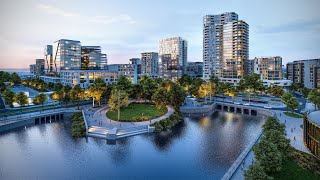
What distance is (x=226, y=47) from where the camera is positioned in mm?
157125

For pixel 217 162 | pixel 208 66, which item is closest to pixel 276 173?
pixel 217 162

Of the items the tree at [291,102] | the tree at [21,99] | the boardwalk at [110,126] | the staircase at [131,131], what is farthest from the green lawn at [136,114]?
the tree at [291,102]

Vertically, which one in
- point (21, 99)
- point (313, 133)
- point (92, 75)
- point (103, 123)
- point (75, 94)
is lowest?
point (103, 123)

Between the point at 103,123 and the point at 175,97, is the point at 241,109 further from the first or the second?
the point at 103,123

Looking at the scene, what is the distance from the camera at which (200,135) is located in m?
54.2

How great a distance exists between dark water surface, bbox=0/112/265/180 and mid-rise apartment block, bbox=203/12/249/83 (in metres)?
99.8

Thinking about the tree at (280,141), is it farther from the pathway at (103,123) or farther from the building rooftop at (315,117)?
the pathway at (103,123)

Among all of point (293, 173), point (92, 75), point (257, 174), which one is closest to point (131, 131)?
point (293, 173)

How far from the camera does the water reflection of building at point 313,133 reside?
34.2 meters

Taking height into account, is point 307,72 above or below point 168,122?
above

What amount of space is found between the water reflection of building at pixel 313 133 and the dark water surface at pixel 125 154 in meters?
11.6

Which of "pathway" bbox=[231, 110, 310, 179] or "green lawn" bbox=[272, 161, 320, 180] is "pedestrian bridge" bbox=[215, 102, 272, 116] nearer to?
"pathway" bbox=[231, 110, 310, 179]

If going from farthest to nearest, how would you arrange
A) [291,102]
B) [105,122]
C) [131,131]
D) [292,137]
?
[291,102] → [105,122] → [131,131] → [292,137]

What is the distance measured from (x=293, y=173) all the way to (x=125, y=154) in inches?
1085
